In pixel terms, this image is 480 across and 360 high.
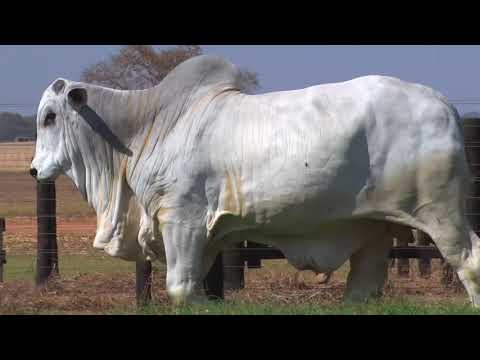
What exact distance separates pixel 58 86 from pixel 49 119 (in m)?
0.31

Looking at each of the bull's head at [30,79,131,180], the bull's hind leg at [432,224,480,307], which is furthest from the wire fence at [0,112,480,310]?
the bull's head at [30,79,131,180]

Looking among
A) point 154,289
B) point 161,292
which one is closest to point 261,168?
point 161,292

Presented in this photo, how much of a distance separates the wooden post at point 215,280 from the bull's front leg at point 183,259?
1122mm

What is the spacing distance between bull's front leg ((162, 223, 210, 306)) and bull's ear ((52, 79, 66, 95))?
1.71 meters

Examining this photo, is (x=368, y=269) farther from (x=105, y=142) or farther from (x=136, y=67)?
(x=136, y=67)

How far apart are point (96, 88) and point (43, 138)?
2.30ft

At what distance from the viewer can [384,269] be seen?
10086 millimetres

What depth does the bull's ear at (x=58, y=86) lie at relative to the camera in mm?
10328

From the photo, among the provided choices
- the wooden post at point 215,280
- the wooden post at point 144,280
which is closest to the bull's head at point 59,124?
the wooden post at point 144,280

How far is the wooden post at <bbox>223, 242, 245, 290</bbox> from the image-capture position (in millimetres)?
11789

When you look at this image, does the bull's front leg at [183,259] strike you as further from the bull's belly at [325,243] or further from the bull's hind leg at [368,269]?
the bull's hind leg at [368,269]

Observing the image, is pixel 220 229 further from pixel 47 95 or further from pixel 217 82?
pixel 47 95

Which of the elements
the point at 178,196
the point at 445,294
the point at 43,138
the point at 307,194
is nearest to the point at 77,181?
the point at 43,138

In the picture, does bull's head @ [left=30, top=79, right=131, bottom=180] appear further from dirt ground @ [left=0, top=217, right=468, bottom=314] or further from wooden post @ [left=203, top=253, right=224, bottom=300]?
wooden post @ [left=203, top=253, right=224, bottom=300]
